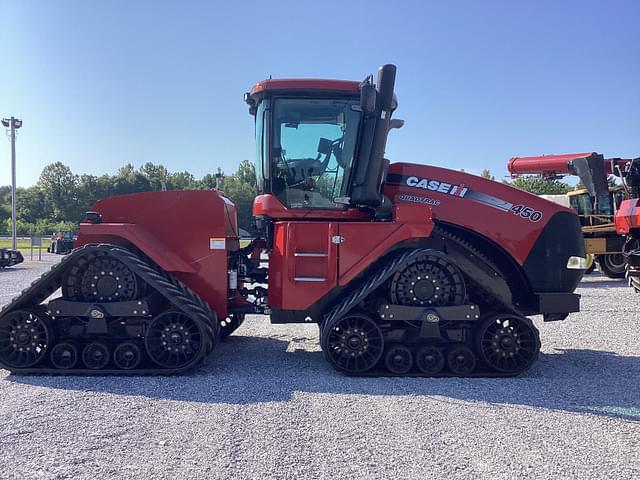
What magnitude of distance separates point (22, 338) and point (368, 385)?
3.78m

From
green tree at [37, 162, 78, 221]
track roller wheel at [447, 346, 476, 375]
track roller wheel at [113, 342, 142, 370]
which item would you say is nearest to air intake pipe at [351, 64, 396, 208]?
track roller wheel at [447, 346, 476, 375]

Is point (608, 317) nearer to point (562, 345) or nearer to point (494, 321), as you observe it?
point (562, 345)

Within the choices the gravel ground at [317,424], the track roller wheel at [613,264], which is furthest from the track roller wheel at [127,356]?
the track roller wheel at [613,264]

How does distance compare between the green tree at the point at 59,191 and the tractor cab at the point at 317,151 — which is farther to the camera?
the green tree at the point at 59,191

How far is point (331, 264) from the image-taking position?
19.2 feet

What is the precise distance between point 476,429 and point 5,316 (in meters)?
4.98

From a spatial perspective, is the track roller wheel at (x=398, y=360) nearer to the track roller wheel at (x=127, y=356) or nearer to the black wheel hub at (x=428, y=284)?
the black wheel hub at (x=428, y=284)

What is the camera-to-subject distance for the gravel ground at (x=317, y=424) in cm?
346

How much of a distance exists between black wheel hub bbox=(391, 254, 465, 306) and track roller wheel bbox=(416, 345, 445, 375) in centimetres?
51

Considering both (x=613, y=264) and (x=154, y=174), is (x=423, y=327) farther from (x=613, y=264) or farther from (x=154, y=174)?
(x=154, y=174)

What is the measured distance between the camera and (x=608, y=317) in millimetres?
9734

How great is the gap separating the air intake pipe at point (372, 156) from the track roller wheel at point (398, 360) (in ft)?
5.45

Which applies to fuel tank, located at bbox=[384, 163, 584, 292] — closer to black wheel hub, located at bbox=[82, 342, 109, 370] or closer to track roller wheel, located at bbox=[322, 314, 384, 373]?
track roller wheel, located at bbox=[322, 314, 384, 373]

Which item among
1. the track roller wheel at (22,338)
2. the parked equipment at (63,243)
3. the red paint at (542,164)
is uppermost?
the red paint at (542,164)
